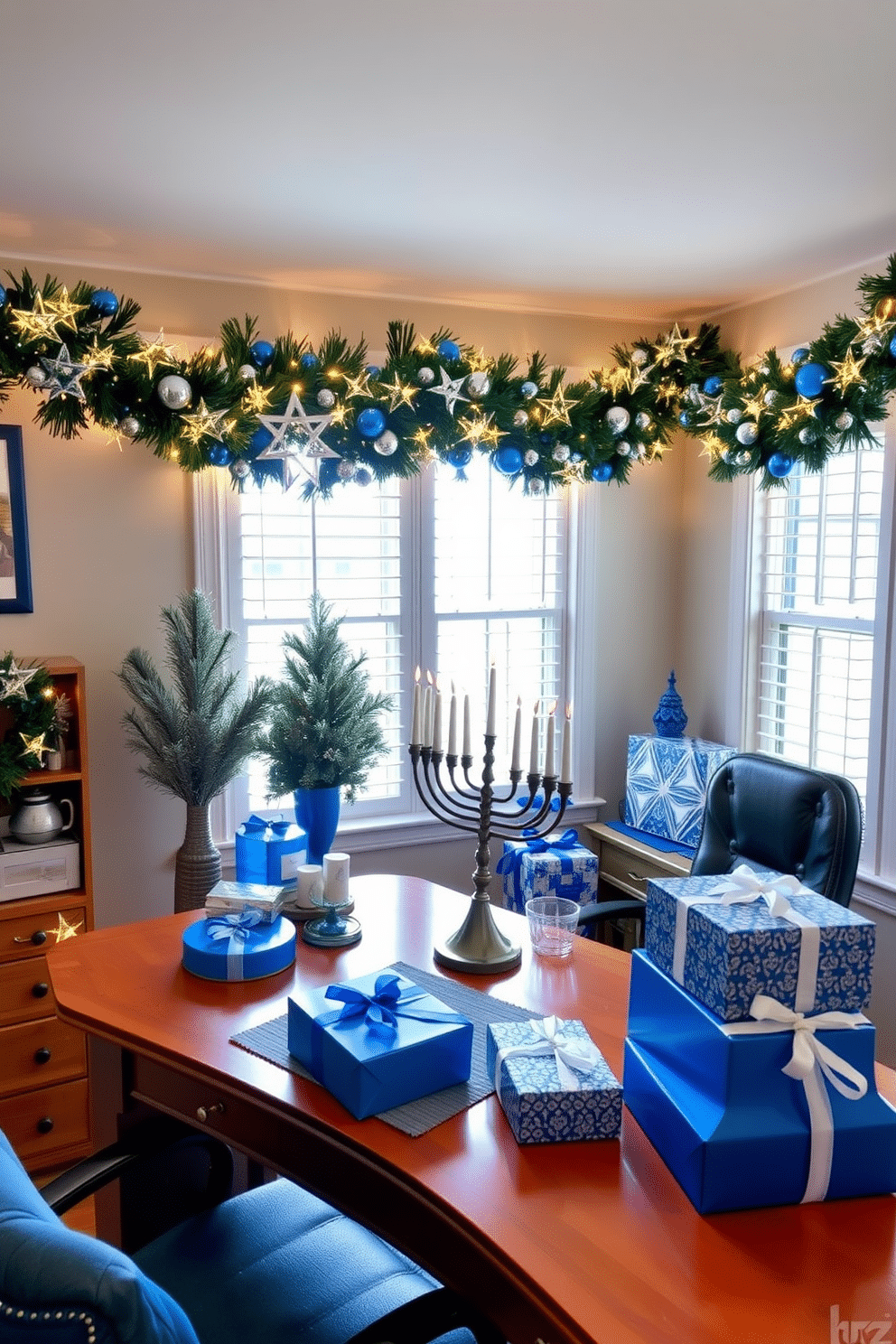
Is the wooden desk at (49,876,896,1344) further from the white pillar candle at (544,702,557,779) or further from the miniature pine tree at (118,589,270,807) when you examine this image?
the miniature pine tree at (118,589,270,807)

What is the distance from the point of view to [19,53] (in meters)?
1.80

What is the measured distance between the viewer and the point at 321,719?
2.94 meters

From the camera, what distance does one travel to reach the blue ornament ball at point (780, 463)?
10.1 feet

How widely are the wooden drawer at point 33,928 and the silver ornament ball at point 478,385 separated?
1.94 metres

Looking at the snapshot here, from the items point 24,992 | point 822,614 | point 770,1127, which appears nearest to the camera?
point 770,1127

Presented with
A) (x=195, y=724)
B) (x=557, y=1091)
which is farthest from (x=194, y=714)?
(x=557, y=1091)

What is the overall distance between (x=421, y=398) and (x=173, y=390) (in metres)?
0.79

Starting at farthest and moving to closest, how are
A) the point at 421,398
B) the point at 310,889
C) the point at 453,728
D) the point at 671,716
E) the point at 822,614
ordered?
1. the point at 671,716
2. the point at 822,614
3. the point at 421,398
4. the point at 310,889
5. the point at 453,728

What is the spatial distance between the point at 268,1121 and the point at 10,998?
1568 millimetres

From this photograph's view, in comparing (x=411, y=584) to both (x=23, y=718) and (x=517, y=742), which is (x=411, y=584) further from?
(x=517, y=742)

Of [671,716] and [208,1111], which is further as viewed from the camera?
[671,716]

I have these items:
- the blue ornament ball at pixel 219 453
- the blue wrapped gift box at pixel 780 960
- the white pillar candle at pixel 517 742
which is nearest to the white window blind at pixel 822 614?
the white pillar candle at pixel 517 742

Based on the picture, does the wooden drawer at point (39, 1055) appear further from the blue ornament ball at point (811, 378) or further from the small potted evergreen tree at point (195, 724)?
the blue ornament ball at point (811, 378)

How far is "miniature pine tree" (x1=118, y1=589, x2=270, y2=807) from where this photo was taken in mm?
2875
